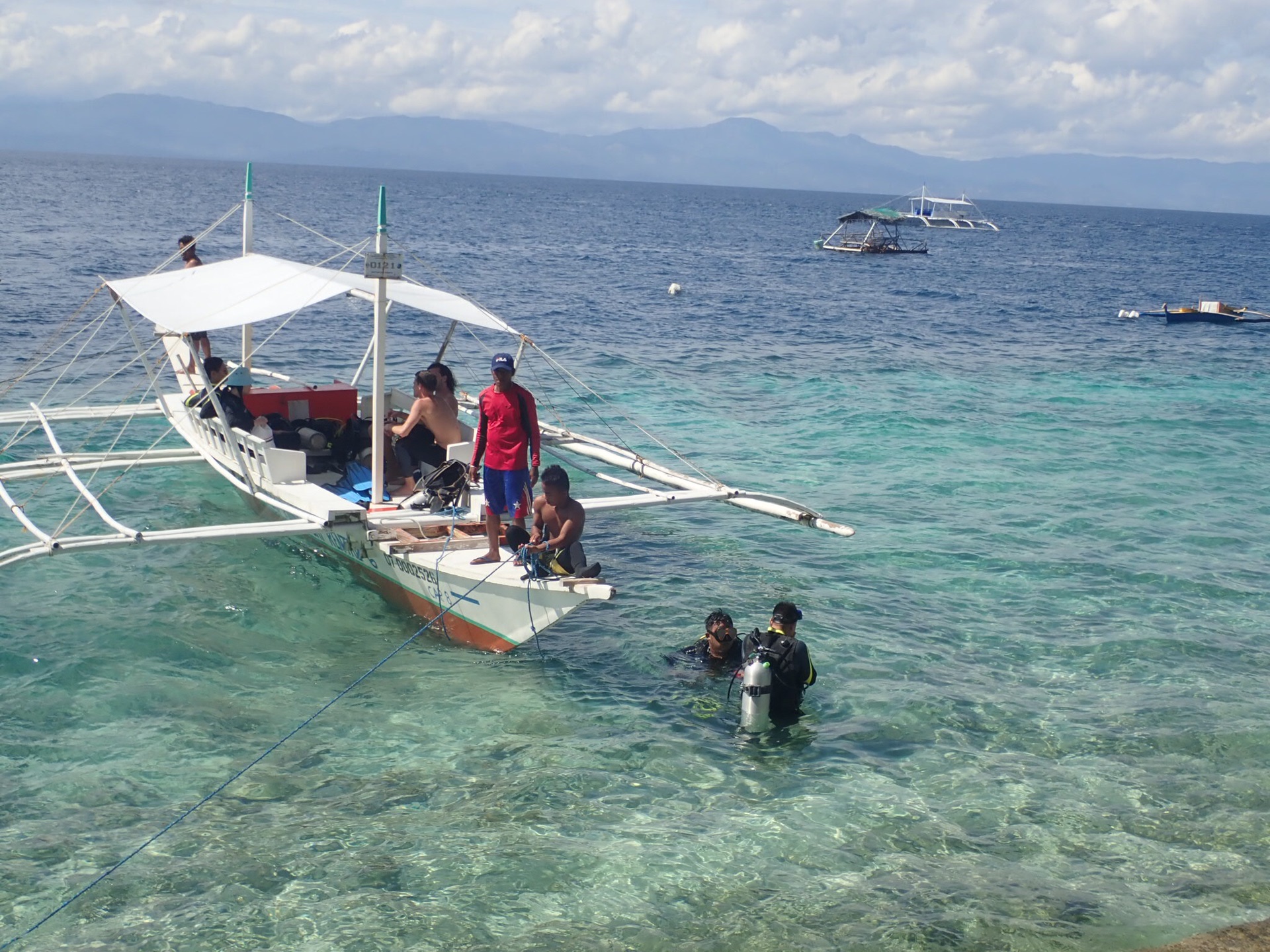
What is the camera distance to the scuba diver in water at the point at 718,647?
1062 centimetres

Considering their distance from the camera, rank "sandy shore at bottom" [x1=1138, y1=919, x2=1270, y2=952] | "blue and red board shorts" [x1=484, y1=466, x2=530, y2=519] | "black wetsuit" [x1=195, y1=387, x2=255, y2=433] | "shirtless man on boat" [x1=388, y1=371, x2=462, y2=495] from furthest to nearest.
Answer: "black wetsuit" [x1=195, y1=387, x2=255, y2=433] → "shirtless man on boat" [x1=388, y1=371, x2=462, y2=495] → "blue and red board shorts" [x1=484, y1=466, x2=530, y2=519] → "sandy shore at bottom" [x1=1138, y1=919, x2=1270, y2=952]

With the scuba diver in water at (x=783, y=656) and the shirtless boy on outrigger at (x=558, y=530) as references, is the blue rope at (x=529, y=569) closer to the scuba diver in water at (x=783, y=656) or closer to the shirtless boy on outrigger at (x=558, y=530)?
the shirtless boy on outrigger at (x=558, y=530)

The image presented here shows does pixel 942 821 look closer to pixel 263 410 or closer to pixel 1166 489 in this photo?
pixel 263 410

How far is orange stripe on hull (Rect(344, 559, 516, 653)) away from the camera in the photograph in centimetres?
1100

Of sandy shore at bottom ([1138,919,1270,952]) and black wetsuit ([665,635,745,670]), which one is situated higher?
black wetsuit ([665,635,745,670])

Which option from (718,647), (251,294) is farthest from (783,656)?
(251,294)

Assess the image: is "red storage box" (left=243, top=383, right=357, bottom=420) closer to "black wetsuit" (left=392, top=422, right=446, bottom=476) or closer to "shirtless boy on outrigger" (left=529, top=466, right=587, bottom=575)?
"black wetsuit" (left=392, top=422, right=446, bottom=476)

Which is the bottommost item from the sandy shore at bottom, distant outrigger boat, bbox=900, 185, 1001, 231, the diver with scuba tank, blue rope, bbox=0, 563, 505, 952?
blue rope, bbox=0, 563, 505, 952

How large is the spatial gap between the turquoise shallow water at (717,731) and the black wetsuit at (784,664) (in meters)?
0.42

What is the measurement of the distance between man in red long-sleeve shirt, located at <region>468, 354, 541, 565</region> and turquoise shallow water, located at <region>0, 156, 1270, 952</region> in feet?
4.82

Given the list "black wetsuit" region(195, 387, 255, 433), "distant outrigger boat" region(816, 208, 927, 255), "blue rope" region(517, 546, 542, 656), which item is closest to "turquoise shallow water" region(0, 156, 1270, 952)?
"blue rope" region(517, 546, 542, 656)

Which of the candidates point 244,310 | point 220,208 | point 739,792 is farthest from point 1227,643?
point 220,208

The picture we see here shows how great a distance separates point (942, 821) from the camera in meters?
8.67

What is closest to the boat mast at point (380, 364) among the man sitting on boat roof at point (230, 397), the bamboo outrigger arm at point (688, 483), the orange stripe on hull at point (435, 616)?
A: the orange stripe on hull at point (435, 616)
